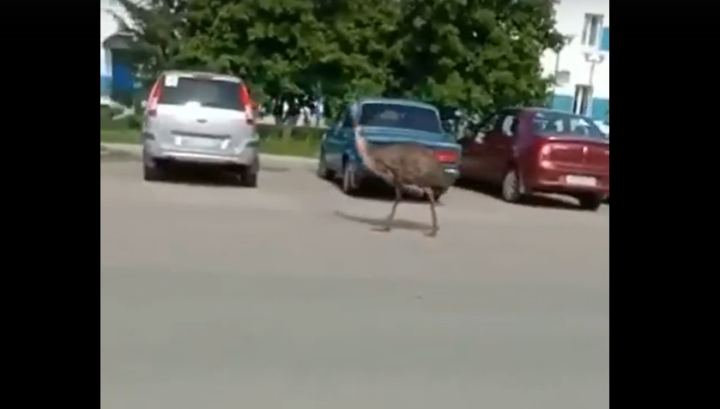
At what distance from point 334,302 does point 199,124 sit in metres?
3.19

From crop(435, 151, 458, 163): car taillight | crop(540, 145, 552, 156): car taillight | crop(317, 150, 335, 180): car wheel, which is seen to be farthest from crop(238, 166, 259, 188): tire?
crop(540, 145, 552, 156): car taillight

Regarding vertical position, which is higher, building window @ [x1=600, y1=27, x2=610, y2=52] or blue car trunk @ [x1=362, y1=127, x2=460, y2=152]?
building window @ [x1=600, y1=27, x2=610, y2=52]

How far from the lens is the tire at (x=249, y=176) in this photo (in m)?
8.71

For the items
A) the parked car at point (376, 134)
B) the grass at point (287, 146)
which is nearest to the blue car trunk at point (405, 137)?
the parked car at point (376, 134)

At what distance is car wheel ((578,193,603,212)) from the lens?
879cm

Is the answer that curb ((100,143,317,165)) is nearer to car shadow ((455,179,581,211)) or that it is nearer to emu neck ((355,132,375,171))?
emu neck ((355,132,375,171))

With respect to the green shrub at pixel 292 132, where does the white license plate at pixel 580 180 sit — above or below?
below

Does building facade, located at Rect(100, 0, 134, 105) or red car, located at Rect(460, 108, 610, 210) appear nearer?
building facade, located at Rect(100, 0, 134, 105)

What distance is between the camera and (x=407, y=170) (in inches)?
299

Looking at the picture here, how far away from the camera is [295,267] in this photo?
21.5ft

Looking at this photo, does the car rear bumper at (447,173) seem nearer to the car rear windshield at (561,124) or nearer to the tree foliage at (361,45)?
the tree foliage at (361,45)

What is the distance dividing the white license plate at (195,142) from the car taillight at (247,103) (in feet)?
1.25

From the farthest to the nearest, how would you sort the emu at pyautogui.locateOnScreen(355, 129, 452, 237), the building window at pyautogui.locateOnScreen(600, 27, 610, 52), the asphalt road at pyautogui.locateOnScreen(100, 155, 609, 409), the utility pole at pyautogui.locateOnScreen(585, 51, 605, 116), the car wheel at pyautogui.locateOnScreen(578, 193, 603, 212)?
1. the car wheel at pyautogui.locateOnScreen(578, 193, 603, 212)
2. the utility pole at pyautogui.locateOnScreen(585, 51, 605, 116)
3. the emu at pyautogui.locateOnScreen(355, 129, 452, 237)
4. the building window at pyautogui.locateOnScreen(600, 27, 610, 52)
5. the asphalt road at pyautogui.locateOnScreen(100, 155, 609, 409)
